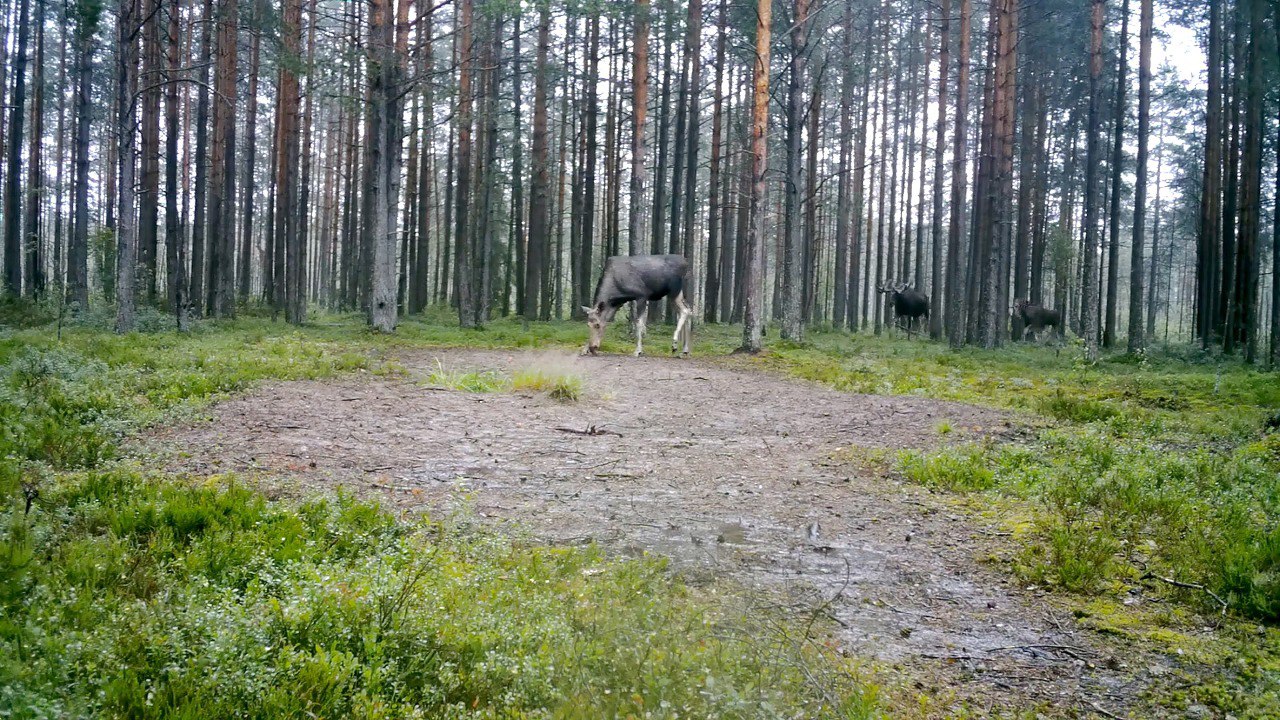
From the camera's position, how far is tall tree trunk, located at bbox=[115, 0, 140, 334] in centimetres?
1609

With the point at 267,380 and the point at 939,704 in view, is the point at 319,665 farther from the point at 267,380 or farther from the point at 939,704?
the point at 267,380

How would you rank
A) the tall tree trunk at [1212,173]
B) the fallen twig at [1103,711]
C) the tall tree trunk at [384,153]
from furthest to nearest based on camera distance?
the tall tree trunk at [1212,173], the tall tree trunk at [384,153], the fallen twig at [1103,711]

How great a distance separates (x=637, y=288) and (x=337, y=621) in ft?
52.3

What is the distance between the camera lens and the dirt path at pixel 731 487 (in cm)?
367

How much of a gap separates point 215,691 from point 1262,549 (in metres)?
5.10

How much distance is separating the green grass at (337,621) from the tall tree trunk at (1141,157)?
21014mm

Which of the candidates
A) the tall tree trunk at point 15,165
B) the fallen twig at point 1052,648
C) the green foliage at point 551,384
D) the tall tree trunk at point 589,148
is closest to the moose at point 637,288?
the green foliage at point 551,384

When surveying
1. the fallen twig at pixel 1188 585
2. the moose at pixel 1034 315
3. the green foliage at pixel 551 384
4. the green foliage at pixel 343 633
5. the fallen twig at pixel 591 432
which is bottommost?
the fallen twig at pixel 1188 585

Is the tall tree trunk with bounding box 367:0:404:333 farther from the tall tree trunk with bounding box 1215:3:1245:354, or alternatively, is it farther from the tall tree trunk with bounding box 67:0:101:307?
the tall tree trunk with bounding box 1215:3:1245:354

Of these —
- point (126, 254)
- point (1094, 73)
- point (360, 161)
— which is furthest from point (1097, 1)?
point (360, 161)

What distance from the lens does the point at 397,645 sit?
10.00 ft

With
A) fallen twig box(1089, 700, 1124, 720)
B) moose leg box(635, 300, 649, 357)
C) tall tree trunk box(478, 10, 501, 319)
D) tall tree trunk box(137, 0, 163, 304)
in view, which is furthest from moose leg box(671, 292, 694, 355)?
fallen twig box(1089, 700, 1124, 720)

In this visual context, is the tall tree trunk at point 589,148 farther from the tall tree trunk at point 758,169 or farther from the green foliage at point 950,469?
the green foliage at point 950,469

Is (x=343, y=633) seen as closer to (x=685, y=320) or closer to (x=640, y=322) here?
(x=640, y=322)
